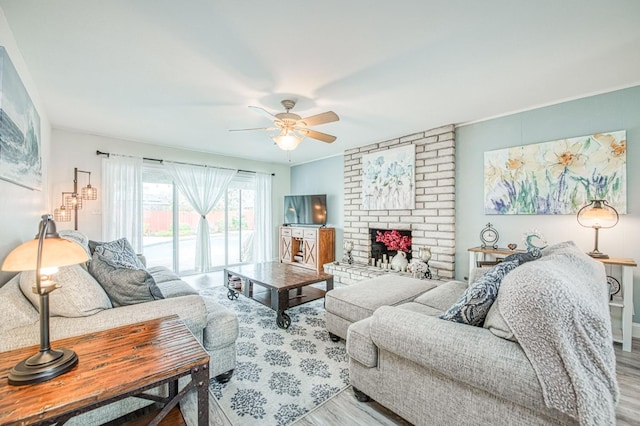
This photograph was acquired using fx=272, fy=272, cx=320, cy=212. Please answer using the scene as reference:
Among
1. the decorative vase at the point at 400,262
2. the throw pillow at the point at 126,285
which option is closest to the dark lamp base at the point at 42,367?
the throw pillow at the point at 126,285

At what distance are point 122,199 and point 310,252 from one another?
326 cm

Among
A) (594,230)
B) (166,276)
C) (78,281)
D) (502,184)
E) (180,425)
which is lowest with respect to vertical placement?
(180,425)

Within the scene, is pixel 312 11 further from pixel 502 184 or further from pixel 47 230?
pixel 502 184

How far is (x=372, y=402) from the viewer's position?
5.74 ft

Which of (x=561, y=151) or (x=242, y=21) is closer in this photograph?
(x=242, y=21)

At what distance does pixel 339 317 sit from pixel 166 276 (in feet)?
6.94

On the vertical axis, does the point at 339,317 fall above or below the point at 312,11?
below

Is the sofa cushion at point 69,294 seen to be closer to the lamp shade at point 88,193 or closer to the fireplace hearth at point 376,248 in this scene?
the lamp shade at point 88,193

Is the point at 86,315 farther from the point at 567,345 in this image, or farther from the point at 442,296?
the point at 442,296

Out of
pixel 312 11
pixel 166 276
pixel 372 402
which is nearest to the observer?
pixel 312 11

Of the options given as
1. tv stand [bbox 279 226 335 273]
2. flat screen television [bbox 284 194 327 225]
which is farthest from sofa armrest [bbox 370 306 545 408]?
flat screen television [bbox 284 194 327 225]

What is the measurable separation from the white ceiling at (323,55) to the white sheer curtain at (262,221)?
2800mm

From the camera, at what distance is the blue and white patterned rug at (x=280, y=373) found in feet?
5.57

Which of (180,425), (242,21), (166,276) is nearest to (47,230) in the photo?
(180,425)
